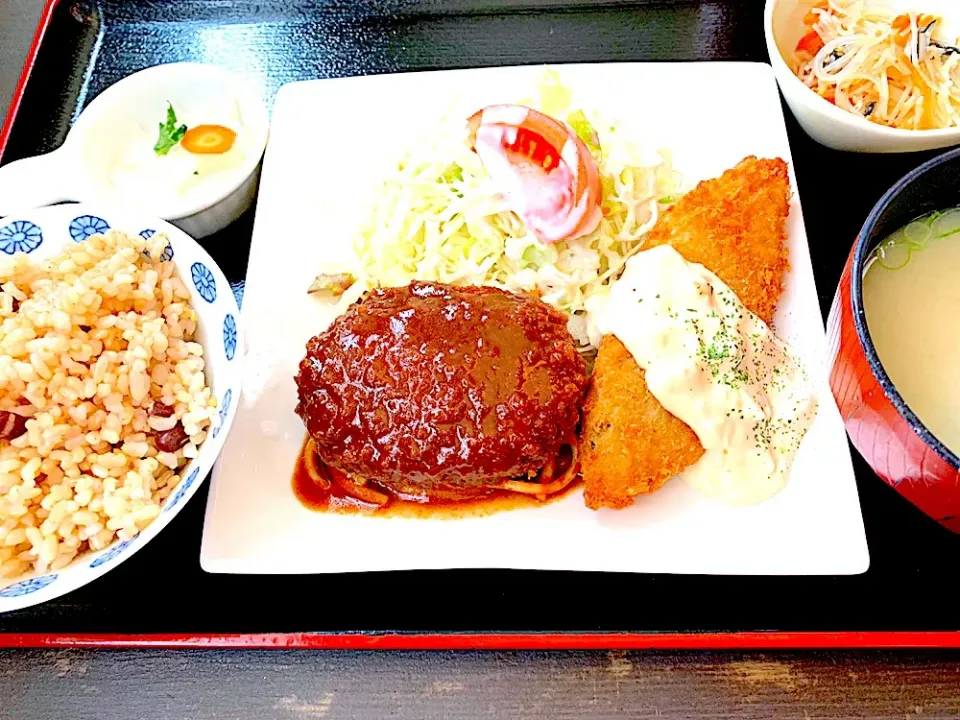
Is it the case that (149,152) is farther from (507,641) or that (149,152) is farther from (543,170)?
(507,641)

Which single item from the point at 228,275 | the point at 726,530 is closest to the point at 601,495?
the point at 726,530

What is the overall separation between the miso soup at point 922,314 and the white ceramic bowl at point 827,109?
505 millimetres

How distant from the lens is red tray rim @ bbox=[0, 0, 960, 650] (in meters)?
1.81

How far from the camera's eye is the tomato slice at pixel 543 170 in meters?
2.23

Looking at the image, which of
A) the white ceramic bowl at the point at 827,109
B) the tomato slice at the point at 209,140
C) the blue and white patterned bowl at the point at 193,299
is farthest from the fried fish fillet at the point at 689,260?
the tomato slice at the point at 209,140

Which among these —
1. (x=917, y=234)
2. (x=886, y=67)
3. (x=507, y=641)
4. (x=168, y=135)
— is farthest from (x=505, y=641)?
(x=886, y=67)

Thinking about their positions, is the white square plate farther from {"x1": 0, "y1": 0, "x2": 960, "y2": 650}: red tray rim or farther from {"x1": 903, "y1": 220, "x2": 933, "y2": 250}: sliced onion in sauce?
{"x1": 903, "y1": 220, "x2": 933, "y2": 250}: sliced onion in sauce

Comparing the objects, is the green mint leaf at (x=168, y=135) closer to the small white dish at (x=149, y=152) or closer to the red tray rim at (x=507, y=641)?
the small white dish at (x=149, y=152)

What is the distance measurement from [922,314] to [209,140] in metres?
2.05

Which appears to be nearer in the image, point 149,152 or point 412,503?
point 412,503

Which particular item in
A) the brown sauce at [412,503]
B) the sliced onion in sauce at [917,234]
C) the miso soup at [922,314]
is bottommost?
the brown sauce at [412,503]

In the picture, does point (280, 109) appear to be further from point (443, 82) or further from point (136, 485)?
point (136, 485)

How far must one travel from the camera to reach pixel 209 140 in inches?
102

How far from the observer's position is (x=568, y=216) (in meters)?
2.24
